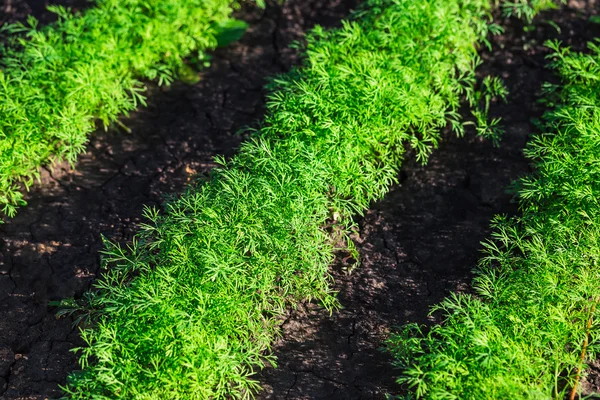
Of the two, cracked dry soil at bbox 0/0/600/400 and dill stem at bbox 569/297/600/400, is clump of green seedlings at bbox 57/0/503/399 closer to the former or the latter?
cracked dry soil at bbox 0/0/600/400

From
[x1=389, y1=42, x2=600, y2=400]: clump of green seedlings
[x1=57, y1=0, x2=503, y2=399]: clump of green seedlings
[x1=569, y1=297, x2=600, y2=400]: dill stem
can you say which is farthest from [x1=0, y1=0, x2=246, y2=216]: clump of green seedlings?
[x1=569, y1=297, x2=600, y2=400]: dill stem

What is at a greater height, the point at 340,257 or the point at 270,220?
the point at 270,220

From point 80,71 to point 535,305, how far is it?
3.12m

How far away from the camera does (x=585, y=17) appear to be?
6.15m

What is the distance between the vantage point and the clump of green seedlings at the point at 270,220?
12.6 ft

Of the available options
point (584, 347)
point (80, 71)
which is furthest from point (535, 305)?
point (80, 71)

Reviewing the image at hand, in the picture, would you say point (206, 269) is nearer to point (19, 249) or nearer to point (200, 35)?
point (19, 249)

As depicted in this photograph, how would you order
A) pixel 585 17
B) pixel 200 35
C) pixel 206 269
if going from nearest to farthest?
1. pixel 206 269
2. pixel 200 35
3. pixel 585 17

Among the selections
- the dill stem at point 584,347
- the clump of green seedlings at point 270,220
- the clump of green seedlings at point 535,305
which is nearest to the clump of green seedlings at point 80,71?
the clump of green seedlings at point 270,220

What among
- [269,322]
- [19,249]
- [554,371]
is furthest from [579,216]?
[19,249]

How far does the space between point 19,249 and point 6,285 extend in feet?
0.88

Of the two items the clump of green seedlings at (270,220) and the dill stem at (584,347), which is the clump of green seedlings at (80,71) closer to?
the clump of green seedlings at (270,220)

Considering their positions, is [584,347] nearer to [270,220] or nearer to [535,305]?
[535,305]

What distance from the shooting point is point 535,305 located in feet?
13.2
